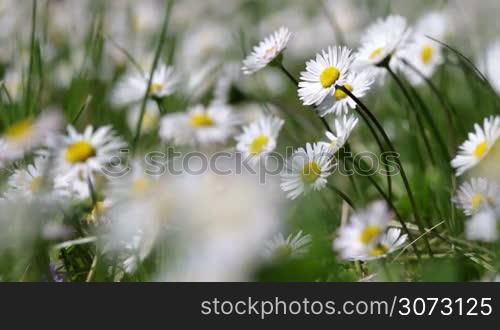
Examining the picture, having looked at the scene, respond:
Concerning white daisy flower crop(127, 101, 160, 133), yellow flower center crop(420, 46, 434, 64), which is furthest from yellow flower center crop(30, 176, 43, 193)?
yellow flower center crop(420, 46, 434, 64)

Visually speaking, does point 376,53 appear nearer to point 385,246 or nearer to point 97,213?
point 385,246

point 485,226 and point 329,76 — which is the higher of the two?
point 329,76

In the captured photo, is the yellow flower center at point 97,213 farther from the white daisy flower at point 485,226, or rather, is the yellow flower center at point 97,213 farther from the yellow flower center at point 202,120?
the white daisy flower at point 485,226

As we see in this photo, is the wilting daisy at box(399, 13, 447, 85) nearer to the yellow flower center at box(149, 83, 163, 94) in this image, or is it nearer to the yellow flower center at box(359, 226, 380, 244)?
the yellow flower center at box(149, 83, 163, 94)

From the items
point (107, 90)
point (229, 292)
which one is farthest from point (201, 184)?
point (107, 90)

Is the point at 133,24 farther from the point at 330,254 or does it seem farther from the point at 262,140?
the point at 330,254

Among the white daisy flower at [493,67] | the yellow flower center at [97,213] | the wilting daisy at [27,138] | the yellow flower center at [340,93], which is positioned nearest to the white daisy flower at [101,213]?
the yellow flower center at [97,213]

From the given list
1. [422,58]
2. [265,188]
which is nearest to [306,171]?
[265,188]
